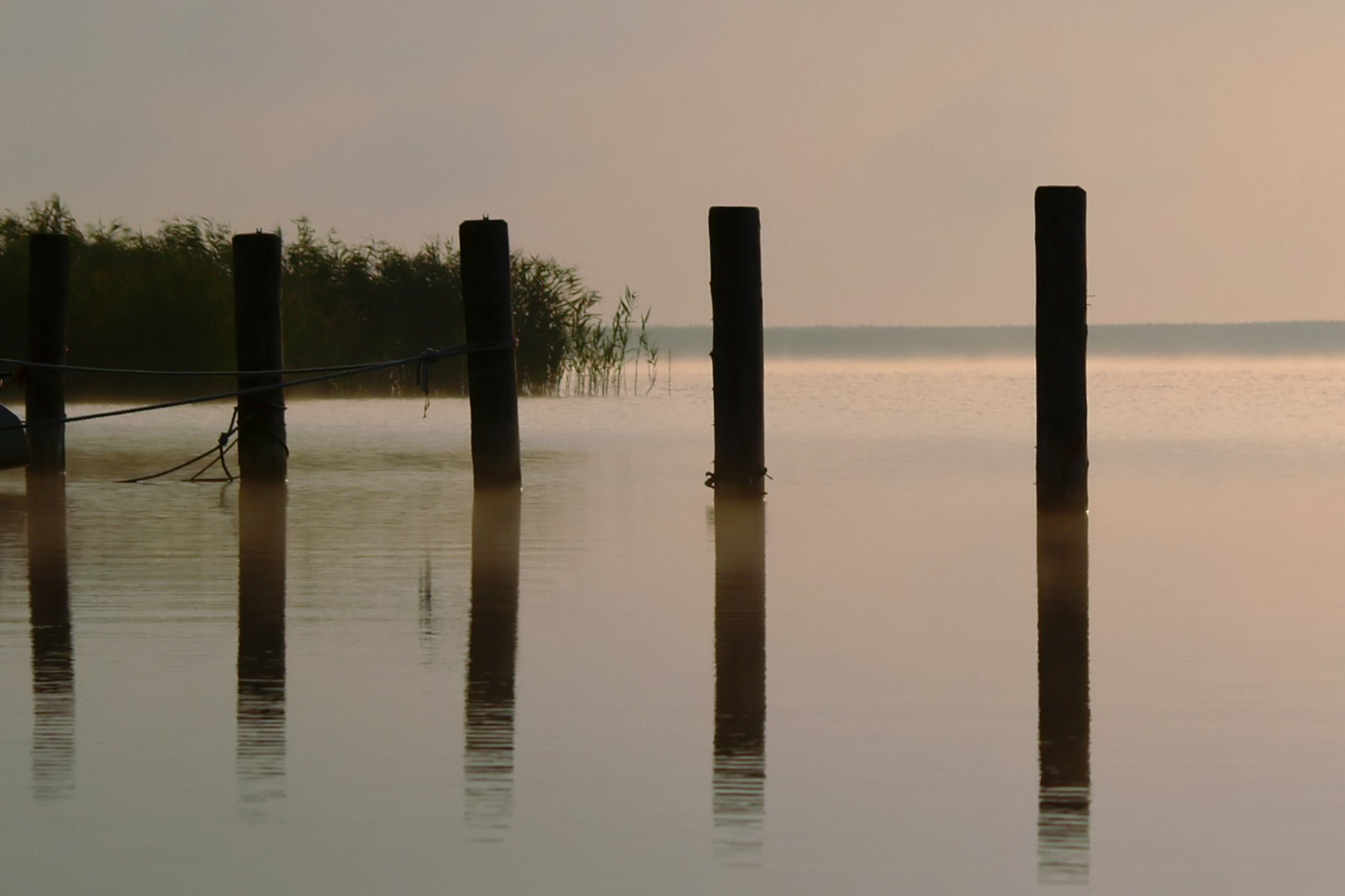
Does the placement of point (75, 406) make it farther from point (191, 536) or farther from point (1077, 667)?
point (1077, 667)

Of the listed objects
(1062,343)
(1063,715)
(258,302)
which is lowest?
(1063,715)

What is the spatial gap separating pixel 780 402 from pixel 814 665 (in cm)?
2403

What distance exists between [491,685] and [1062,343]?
6.01 metres

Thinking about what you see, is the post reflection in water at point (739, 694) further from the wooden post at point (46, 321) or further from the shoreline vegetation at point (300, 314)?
the shoreline vegetation at point (300, 314)

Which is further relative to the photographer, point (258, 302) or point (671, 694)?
point (258, 302)

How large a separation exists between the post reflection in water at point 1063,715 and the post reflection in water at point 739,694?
0.75 metres

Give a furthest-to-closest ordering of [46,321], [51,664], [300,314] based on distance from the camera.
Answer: [300,314] → [46,321] → [51,664]

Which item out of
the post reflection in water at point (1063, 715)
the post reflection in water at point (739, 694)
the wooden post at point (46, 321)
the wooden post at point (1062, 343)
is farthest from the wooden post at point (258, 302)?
the post reflection in water at point (1063, 715)

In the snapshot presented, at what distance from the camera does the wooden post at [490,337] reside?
526 inches

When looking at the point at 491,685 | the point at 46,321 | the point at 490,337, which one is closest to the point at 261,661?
the point at 491,685

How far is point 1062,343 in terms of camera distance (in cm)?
1201

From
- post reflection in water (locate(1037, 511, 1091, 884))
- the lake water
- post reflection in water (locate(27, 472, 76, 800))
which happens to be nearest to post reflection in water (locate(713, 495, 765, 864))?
the lake water

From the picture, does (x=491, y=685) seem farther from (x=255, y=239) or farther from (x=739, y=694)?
(x=255, y=239)

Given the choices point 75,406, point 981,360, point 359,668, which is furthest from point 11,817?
point 981,360
